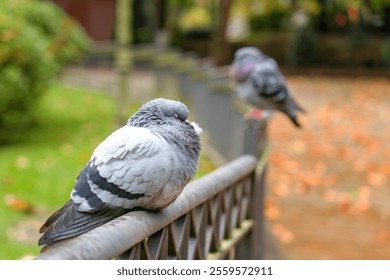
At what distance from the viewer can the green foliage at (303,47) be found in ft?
84.9

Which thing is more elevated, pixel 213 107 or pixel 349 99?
pixel 213 107

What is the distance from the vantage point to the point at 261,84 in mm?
6953

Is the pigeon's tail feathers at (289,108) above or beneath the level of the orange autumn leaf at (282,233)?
above

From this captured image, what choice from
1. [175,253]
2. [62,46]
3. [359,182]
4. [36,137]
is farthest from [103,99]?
[175,253]

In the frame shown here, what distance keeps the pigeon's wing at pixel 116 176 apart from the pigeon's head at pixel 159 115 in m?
0.07

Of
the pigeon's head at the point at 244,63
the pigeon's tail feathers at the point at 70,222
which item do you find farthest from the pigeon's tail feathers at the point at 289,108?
the pigeon's tail feathers at the point at 70,222

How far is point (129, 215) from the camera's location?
283cm

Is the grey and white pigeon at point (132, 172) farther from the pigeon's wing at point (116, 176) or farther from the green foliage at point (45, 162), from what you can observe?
the green foliage at point (45, 162)

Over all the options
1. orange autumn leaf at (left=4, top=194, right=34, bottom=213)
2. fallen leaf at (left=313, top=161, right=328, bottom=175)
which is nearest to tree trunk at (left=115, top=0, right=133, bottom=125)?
fallen leaf at (left=313, top=161, right=328, bottom=175)

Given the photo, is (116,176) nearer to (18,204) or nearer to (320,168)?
(18,204)

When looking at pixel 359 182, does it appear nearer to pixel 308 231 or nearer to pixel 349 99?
pixel 308 231

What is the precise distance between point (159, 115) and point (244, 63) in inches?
171

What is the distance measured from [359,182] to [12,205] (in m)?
4.76

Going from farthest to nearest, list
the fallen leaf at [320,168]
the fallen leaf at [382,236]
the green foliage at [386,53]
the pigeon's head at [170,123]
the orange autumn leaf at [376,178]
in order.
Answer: the green foliage at [386,53] < the fallen leaf at [320,168] < the orange autumn leaf at [376,178] < the fallen leaf at [382,236] < the pigeon's head at [170,123]
